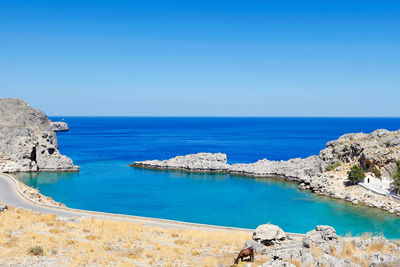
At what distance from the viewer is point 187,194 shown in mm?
60375

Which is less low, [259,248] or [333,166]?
[259,248]

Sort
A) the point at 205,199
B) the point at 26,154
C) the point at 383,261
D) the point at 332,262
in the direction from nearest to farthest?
the point at 383,261 → the point at 332,262 → the point at 205,199 → the point at 26,154

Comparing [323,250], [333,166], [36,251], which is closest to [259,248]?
[323,250]

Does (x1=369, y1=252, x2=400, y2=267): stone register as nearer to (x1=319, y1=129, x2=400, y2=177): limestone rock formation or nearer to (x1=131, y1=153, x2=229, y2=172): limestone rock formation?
(x1=319, y1=129, x2=400, y2=177): limestone rock formation

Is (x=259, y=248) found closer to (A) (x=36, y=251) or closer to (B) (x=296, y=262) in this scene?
(B) (x=296, y=262)

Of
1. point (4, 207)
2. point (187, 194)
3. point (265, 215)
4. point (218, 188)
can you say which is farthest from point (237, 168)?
point (4, 207)

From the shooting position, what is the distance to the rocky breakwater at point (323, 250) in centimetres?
1333

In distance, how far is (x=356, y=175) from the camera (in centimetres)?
5406

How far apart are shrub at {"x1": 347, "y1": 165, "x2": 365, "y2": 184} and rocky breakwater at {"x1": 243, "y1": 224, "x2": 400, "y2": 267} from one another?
39.3 meters

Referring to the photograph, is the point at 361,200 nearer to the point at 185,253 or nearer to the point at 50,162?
the point at 185,253

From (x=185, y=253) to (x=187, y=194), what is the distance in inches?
1611

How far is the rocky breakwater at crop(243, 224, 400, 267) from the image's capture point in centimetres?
1333

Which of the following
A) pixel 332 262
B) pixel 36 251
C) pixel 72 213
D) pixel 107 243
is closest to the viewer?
pixel 332 262

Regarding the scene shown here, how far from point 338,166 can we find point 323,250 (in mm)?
50546
